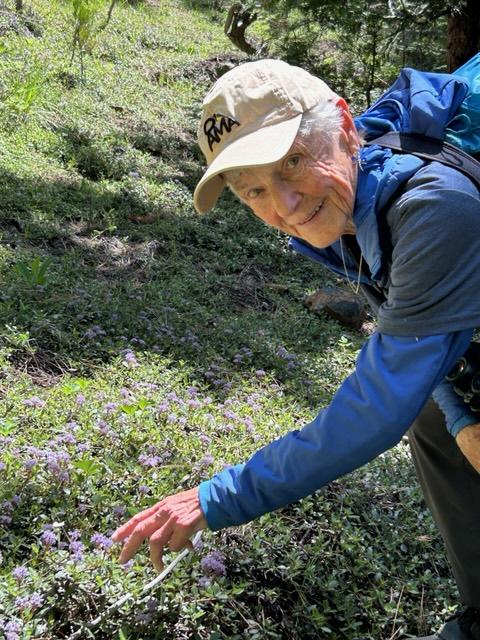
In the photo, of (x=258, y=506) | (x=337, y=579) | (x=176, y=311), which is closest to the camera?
(x=258, y=506)

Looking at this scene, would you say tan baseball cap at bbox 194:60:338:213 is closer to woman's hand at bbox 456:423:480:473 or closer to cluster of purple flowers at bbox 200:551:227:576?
woman's hand at bbox 456:423:480:473

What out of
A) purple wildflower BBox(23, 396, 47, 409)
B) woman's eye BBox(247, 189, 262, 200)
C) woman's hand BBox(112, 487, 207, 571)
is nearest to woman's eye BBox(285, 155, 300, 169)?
woman's eye BBox(247, 189, 262, 200)

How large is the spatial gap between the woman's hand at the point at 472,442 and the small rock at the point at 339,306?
3855mm

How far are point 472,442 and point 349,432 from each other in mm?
502

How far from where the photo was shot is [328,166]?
6.21ft

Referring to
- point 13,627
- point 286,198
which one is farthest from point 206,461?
point 286,198

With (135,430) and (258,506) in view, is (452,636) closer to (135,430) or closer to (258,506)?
(258,506)

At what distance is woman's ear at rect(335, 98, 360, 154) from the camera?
1.92 m

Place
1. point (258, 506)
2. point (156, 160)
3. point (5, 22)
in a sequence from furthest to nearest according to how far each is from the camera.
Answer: point (5, 22) < point (156, 160) < point (258, 506)

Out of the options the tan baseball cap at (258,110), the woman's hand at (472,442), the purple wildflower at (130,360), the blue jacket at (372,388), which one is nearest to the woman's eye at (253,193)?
the tan baseball cap at (258,110)

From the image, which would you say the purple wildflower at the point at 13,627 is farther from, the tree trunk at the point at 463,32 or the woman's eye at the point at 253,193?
the tree trunk at the point at 463,32

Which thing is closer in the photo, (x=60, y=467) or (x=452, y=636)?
(x=452, y=636)

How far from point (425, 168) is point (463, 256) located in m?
0.23

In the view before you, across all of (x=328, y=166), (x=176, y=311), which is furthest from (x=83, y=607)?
(x=176, y=311)
